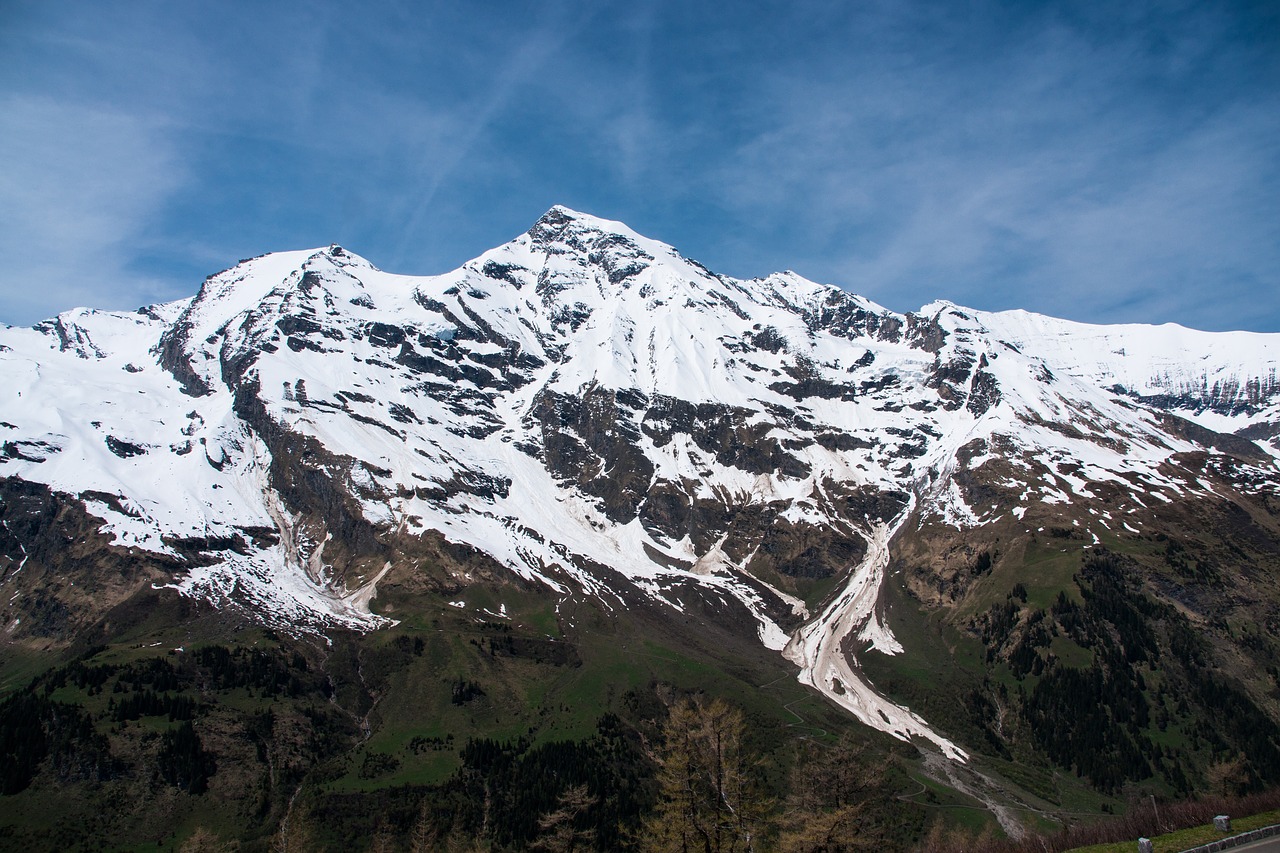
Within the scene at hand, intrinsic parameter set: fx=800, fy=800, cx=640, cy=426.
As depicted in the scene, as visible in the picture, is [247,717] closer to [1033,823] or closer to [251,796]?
[251,796]

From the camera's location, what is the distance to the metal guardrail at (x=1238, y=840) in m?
40.8

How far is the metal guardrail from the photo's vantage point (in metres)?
40.8

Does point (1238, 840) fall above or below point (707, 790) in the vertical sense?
below

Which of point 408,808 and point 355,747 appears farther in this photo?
point 355,747

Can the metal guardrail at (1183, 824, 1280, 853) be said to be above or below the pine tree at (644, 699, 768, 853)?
below

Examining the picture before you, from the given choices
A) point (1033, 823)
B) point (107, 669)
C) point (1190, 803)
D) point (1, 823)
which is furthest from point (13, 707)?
point (1033, 823)

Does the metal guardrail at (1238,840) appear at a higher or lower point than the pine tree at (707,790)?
lower

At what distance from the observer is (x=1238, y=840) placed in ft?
141

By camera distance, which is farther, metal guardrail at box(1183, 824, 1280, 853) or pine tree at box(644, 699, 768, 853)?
pine tree at box(644, 699, 768, 853)

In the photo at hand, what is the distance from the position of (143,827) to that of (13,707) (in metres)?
45.9

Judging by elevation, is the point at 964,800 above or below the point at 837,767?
below

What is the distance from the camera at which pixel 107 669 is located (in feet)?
630

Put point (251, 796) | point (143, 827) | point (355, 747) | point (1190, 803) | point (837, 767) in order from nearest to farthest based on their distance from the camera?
1. point (837, 767)
2. point (1190, 803)
3. point (143, 827)
4. point (251, 796)
5. point (355, 747)

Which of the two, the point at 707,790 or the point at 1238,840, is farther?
the point at 707,790
